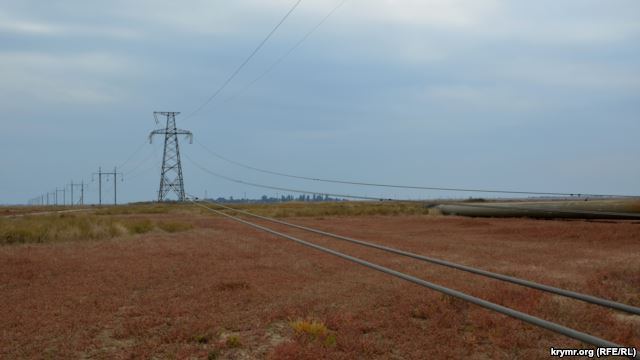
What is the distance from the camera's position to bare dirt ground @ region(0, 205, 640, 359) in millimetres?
9188

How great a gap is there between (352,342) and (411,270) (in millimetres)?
6940

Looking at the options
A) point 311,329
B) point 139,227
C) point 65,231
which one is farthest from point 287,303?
point 139,227

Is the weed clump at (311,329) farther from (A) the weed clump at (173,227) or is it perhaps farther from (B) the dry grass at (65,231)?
(A) the weed clump at (173,227)

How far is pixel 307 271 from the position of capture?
53.6 feet

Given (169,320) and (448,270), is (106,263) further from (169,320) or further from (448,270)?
(448,270)

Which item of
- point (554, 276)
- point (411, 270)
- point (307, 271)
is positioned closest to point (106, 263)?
point (307, 271)

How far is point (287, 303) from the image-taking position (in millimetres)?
12016

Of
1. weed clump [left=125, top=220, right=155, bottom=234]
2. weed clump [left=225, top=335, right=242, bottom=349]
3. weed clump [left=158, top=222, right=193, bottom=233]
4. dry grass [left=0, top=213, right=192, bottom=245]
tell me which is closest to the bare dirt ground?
weed clump [left=225, top=335, right=242, bottom=349]

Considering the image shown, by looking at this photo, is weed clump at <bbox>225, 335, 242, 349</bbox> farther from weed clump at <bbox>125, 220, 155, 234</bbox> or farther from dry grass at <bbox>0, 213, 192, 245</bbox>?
weed clump at <bbox>125, 220, 155, 234</bbox>

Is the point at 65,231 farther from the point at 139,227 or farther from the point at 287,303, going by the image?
the point at 287,303

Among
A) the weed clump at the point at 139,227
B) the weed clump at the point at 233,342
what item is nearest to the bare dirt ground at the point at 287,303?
the weed clump at the point at 233,342

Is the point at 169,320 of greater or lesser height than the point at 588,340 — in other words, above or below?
below

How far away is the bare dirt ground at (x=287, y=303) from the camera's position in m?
9.19

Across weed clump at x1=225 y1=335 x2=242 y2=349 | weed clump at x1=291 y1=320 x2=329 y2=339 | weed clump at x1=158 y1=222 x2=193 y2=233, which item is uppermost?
weed clump at x1=158 y1=222 x2=193 y2=233
